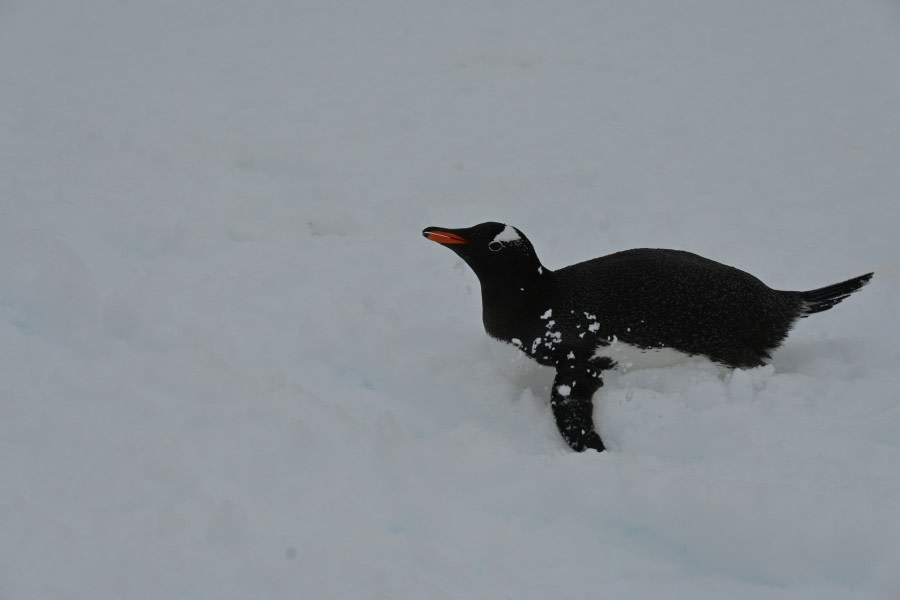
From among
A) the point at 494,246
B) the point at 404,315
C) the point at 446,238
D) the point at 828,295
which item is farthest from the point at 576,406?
the point at 828,295

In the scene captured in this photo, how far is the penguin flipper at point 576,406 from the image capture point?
266 cm

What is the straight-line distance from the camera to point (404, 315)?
3.47 metres

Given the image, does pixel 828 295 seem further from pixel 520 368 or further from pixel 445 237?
pixel 445 237

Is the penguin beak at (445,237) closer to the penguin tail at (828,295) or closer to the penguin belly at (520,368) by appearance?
the penguin belly at (520,368)

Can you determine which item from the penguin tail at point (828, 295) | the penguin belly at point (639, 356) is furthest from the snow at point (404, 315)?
the penguin tail at point (828, 295)

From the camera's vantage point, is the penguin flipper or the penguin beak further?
the penguin beak

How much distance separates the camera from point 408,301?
360 centimetres

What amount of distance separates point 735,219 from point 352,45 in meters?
3.89

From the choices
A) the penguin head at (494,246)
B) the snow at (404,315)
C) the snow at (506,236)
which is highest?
the snow at (506,236)

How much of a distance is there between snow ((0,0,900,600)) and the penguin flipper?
0.19ft

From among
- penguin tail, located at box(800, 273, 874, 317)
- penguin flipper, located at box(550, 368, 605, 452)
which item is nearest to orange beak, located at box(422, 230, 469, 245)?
penguin flipper, located at box(550, 368, 605, 452)

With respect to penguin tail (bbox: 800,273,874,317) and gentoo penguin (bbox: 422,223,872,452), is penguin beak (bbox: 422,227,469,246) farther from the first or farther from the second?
penguin tail (bbox: 800,273,874,317)

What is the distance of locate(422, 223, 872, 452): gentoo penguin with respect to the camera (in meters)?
2.91

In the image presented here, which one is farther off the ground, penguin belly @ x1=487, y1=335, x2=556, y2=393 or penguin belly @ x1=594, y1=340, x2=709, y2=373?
penguin belly @ x1=594, y1=340, x2=709, y2=373
